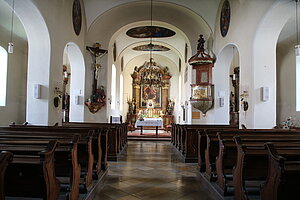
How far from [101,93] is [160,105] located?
31.1 feet

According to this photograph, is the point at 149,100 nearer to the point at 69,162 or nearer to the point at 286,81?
the point at 286,81

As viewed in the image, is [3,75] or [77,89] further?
[77,89]

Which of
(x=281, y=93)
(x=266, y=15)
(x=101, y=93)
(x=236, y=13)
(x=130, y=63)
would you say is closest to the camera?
(x=266, y=15)

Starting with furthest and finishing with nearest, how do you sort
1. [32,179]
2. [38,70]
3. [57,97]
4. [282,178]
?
[57,97] → [38,70] → [32,179] → [282,178]

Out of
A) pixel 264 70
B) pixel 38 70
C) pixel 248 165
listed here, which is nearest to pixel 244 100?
pixel 264 70

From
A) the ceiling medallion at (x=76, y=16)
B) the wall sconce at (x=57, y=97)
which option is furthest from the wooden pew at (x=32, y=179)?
the ceiling medallion at (x=76, y=16)

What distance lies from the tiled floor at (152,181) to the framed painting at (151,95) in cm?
1333

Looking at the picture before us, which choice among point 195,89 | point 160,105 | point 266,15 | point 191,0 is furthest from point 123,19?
point 160,105

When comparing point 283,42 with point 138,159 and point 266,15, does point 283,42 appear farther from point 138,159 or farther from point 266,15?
point 138,159

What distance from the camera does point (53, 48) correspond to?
7.54 metres

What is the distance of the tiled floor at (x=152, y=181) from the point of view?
12.5 feet

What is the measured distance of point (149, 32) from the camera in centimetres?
1442

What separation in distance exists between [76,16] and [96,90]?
122 inches

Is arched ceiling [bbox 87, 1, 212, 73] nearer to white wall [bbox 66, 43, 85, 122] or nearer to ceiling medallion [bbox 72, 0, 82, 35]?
ceiling medallion [bbox 72, 0, 82, 35]
